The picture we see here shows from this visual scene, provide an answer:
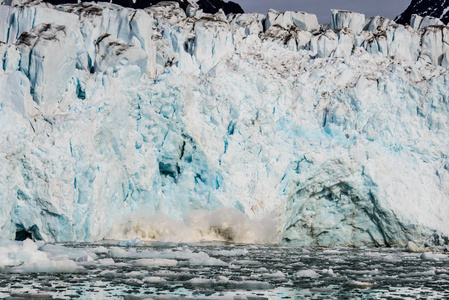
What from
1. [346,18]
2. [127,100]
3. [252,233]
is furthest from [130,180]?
[346,18]

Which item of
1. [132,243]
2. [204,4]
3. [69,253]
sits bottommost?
[132,243]

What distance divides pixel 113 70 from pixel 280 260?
39.5 ft

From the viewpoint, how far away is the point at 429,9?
43875mm

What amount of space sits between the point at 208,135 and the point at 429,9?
980 inches

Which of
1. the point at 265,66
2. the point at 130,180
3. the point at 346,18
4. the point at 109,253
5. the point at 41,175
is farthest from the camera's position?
the point at 346,18

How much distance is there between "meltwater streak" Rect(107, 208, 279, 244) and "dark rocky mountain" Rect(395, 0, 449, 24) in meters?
23.8

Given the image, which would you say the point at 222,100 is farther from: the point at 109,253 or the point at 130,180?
the point at 109,253

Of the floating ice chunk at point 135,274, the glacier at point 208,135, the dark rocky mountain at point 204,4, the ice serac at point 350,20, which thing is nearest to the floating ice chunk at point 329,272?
the floating ice chunk at point 135,274

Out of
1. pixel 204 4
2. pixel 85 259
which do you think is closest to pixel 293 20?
pixel 204 4

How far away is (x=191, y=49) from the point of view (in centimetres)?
3044

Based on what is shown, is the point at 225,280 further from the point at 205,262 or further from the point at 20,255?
the point at 20,255

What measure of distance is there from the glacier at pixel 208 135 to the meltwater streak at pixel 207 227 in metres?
0.05

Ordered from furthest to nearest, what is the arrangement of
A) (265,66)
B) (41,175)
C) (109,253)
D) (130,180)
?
(265,66)
(130,180)
(41,175)
(109,253)

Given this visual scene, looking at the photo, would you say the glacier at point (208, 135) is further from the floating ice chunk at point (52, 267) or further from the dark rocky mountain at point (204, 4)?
the floating ice chunk at point (52, 267)
